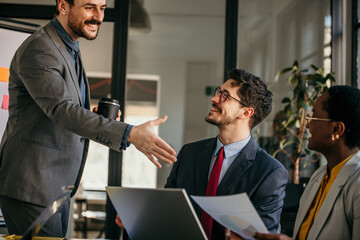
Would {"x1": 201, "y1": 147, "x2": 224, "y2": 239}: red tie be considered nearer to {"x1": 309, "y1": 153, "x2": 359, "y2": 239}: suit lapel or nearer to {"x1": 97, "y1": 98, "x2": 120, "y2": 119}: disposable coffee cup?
{"x1": 309, "y1": 153, "x2": 359, "y2": 239}: suit lapel

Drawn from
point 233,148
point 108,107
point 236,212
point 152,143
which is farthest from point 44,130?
point 236,212

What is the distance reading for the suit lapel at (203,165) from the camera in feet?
6.51

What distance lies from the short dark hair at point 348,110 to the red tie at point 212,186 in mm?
542

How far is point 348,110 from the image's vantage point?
161 cm

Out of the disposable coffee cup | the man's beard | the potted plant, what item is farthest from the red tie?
the potted plant

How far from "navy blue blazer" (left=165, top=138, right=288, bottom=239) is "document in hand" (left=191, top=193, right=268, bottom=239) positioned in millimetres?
606

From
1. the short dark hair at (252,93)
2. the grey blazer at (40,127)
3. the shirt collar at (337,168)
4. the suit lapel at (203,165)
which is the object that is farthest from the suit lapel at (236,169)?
the grey blazer at (40,127)

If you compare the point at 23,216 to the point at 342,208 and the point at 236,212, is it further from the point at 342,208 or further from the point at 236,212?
the point at 342,208

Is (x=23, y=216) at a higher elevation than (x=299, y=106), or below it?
below

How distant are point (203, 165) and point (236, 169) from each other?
190mm

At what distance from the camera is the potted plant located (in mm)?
3811

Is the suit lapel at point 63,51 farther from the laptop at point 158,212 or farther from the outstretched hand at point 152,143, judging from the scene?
the laptop at point 158,212

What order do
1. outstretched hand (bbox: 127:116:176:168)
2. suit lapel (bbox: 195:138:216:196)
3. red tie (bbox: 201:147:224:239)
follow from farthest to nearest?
1. suit lapel (bbox: 195:138:216:196)
2. red tie (bbox: 201:147:224:239)
3. outstretched hand (bbox: 127:116:176:168)

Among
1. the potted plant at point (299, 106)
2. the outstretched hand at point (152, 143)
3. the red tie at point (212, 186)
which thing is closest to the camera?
the outstretched hand at point (152, 143)
